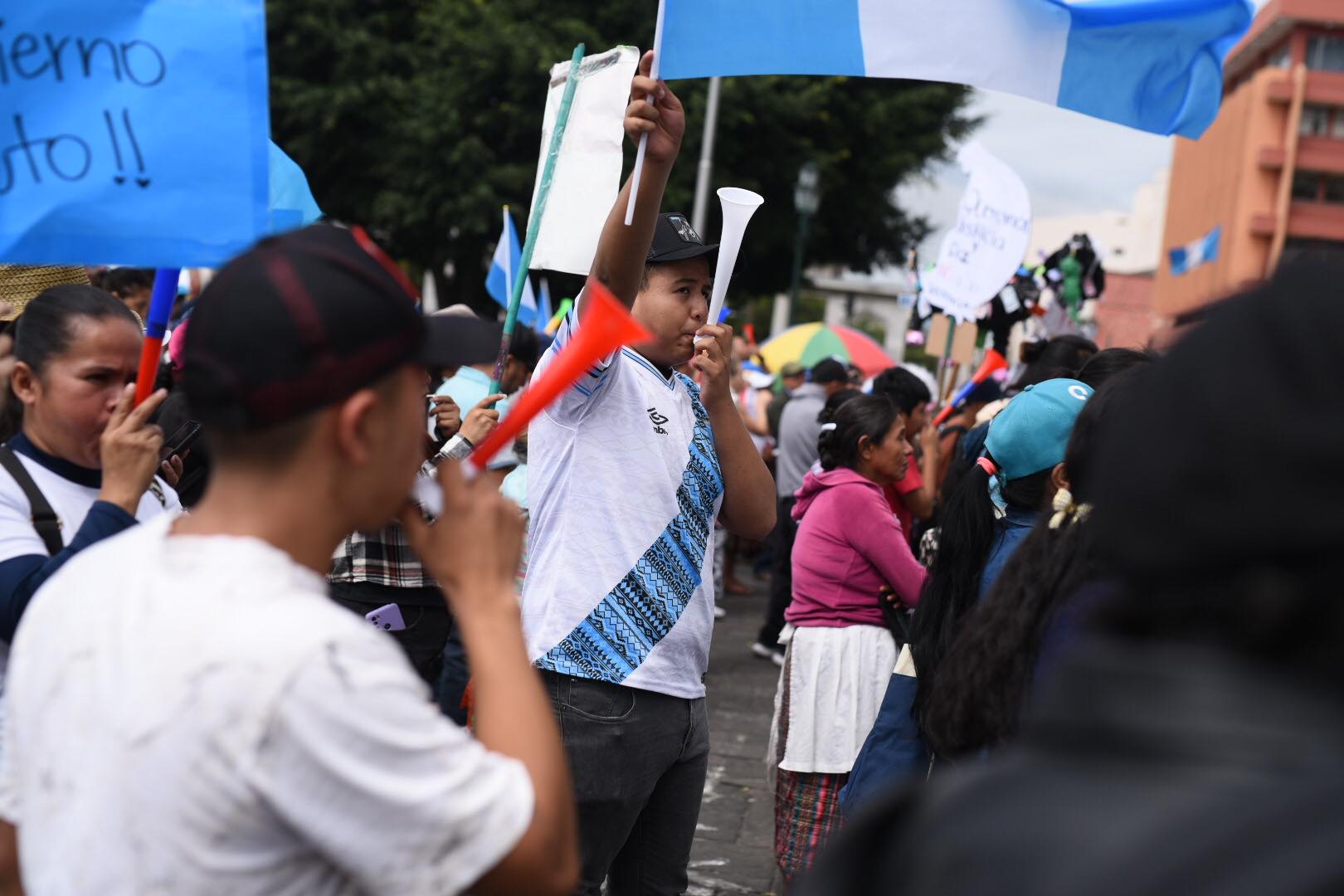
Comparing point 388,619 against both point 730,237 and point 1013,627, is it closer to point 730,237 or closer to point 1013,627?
point 730,237

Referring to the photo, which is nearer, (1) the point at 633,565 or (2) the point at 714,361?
(1) the point at 633,565

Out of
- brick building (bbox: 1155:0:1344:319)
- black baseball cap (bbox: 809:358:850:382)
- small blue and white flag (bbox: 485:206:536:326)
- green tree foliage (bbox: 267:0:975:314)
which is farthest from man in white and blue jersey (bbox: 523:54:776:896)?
brick building (bbox: 1155:0:1344:319)

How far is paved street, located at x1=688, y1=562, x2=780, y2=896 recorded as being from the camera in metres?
5.30

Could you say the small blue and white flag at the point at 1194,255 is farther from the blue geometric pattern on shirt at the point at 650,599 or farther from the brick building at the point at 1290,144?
the brick building at the point at 1290,144

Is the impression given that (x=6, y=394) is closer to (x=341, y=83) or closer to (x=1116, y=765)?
(x=1116, y=765)

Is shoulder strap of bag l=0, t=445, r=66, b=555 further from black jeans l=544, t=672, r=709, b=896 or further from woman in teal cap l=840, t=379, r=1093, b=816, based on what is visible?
woman in teal cap l=840, t=379, r=1093, b=816

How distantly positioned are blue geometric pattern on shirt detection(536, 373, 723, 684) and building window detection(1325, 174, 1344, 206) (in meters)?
53.1

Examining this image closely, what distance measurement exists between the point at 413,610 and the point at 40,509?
2118 millimetres

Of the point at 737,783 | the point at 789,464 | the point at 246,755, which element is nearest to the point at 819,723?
the point at 737,783

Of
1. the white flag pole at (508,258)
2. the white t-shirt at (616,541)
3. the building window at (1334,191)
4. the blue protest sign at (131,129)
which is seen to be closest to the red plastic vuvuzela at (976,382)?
the white flag pole at (508,258)

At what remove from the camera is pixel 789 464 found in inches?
396

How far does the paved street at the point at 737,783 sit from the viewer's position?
5297 millimetres

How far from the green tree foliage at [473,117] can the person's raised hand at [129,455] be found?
18132 millimetres

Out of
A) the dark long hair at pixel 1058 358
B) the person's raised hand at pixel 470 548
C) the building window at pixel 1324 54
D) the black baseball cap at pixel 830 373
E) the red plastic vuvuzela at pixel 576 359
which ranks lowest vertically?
the black baseball cap at pixel 830 373
